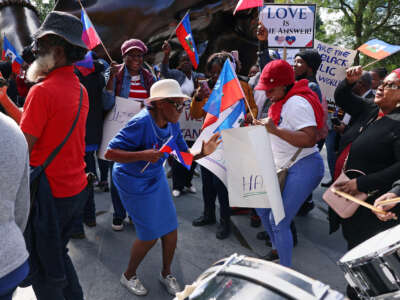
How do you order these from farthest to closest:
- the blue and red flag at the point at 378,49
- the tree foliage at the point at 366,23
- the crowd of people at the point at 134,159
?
the tree foliage at the point at 366,23 < the blue and red flag at the point at 378,49 < the crowd of people at the point at 134,159

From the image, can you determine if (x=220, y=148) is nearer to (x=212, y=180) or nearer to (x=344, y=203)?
(x=212, y=180)

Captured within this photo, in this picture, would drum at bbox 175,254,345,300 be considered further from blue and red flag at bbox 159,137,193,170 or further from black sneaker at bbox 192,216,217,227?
black sneaker at bbox 192,216,217,227

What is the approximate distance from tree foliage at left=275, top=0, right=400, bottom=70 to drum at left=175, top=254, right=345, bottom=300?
21201mm

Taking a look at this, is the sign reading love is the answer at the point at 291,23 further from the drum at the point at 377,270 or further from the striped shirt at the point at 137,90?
the drum at the point at 377,270

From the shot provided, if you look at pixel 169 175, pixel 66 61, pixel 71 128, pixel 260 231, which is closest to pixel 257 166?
pixel 71 128

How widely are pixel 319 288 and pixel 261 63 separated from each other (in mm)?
2769

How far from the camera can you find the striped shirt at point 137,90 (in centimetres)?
381

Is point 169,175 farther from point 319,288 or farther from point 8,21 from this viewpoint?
point 8,21

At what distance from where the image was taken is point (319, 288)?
3.77ft

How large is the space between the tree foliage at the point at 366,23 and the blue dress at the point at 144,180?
20322 mm

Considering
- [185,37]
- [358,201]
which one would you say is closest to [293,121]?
[358,201]

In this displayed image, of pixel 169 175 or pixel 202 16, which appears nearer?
pixel 169 175

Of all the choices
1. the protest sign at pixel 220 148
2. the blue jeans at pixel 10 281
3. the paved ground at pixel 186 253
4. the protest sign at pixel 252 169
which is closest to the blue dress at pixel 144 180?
the protest sign at pixel 220 148

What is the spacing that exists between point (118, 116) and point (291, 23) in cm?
281
